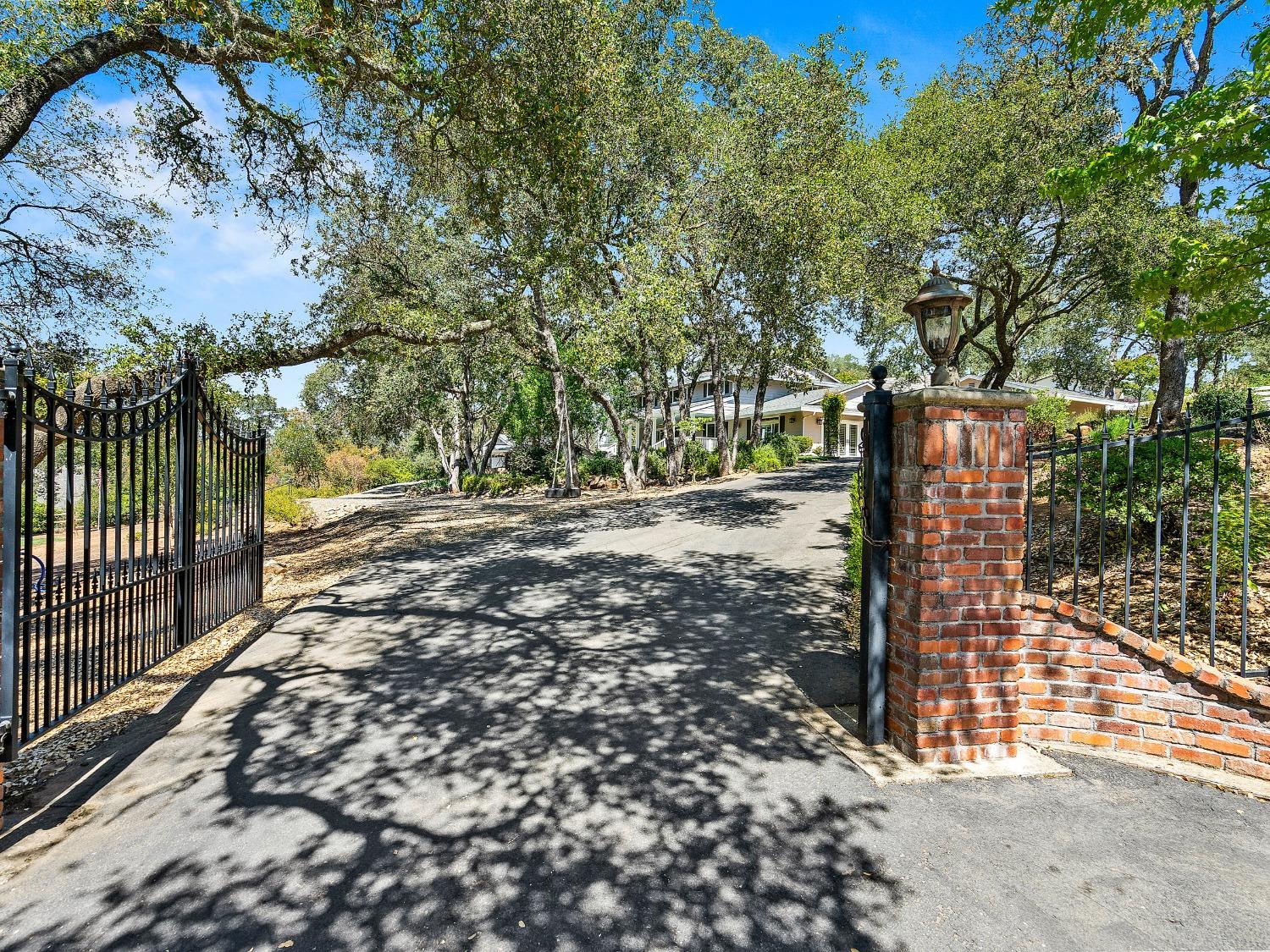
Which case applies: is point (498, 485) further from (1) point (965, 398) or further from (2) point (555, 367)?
(1) point (965, 398)

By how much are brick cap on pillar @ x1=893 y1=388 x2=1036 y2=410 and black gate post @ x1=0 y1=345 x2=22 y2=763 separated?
15.0 feet

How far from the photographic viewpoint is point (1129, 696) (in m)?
3.24

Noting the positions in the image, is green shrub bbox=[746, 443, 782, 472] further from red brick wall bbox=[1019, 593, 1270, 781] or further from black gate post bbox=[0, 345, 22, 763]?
black gate post bbox=[0, 345, 22, 763]

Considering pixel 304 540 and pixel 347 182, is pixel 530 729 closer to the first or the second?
pixel 347 182

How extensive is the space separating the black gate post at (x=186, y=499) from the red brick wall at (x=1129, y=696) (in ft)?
20.2

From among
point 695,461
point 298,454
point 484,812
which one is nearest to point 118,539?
point 484,812

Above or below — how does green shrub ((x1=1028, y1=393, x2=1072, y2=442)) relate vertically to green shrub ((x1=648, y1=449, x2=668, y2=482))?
above

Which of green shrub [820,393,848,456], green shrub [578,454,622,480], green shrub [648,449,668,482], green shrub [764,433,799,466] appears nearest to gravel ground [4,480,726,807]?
green shrub [648,449,668,482]

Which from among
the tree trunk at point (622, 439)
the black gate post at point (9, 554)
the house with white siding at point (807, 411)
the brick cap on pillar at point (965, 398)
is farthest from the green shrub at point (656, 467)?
the black gate post at point (9, 554)

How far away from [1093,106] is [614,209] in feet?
34.8

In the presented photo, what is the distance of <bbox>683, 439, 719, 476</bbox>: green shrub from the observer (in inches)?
906

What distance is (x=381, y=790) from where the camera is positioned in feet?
10.3

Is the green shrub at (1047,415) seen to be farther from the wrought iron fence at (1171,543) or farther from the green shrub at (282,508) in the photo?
the green shrub at (282,508)

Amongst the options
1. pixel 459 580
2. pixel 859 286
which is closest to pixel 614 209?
pixel 859 286
